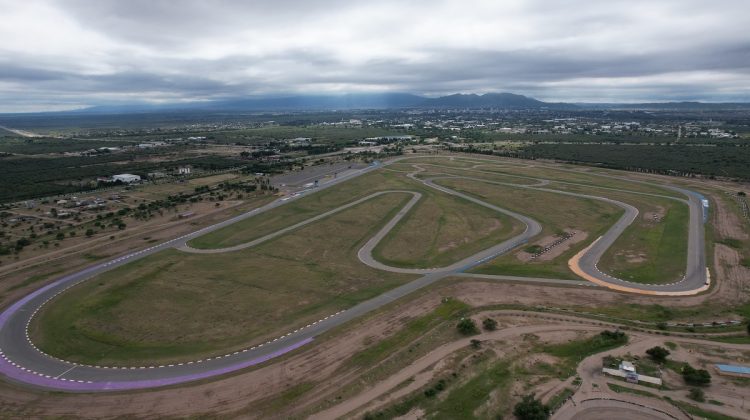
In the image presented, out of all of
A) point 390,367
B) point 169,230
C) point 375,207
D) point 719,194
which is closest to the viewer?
point 390,367

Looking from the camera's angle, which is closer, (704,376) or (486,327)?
(704,376)

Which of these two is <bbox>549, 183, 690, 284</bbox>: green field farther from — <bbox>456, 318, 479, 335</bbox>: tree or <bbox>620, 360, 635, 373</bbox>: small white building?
<bbox>456, 318, 479, 335</bbox>: tree

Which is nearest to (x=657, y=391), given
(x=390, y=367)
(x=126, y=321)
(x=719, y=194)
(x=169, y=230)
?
(x=390, y=367)

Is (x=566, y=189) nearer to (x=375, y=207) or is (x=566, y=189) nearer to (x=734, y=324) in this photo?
(x=375, y=207)

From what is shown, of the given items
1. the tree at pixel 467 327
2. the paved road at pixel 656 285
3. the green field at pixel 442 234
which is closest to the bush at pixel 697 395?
the tree at pixel 467 327

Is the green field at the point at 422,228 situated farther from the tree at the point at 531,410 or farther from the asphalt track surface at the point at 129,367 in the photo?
the tree at the point at 531,410

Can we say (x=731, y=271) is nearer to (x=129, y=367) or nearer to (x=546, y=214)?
(x=546, y=214)

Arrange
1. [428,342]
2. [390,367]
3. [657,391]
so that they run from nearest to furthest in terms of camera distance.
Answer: [657,391], [390,367], [428,342]
